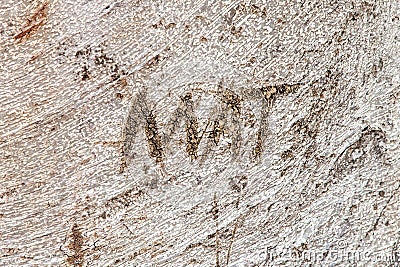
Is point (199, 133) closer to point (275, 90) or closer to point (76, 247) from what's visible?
point (275, 90)

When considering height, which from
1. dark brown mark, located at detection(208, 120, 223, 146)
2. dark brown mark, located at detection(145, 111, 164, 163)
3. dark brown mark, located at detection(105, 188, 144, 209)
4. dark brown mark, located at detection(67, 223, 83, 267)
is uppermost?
dark brown mark, located at detection(145, 111, 164, 163)

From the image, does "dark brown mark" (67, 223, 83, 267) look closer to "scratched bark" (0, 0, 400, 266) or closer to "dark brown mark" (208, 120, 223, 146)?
"scratched bark" (0, 0, 400, 266)

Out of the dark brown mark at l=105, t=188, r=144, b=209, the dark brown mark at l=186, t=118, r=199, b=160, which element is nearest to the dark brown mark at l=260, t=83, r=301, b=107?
the dark brown mark at l=186, t=118, r=199, b=160

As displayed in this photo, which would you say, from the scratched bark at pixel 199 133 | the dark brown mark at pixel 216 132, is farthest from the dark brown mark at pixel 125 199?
the dark brown mark at pixel 216 132

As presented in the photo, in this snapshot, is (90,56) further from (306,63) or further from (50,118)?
(306,63)

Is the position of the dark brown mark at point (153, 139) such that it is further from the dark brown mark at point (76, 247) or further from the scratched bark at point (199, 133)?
the dark brown mark at point (76, 247)

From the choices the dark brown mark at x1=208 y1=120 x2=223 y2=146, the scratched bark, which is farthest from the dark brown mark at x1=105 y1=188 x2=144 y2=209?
the dark brown mark at x1=208 y1=120 x2=223 y2=146

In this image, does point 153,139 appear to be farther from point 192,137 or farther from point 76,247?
point 76,247

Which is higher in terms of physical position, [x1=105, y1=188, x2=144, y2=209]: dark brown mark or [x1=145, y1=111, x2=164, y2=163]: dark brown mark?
[x1=145, y1=111, x2=164, y2=163]: dark brown mark

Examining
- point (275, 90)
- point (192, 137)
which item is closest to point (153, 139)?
point (192, 137)
